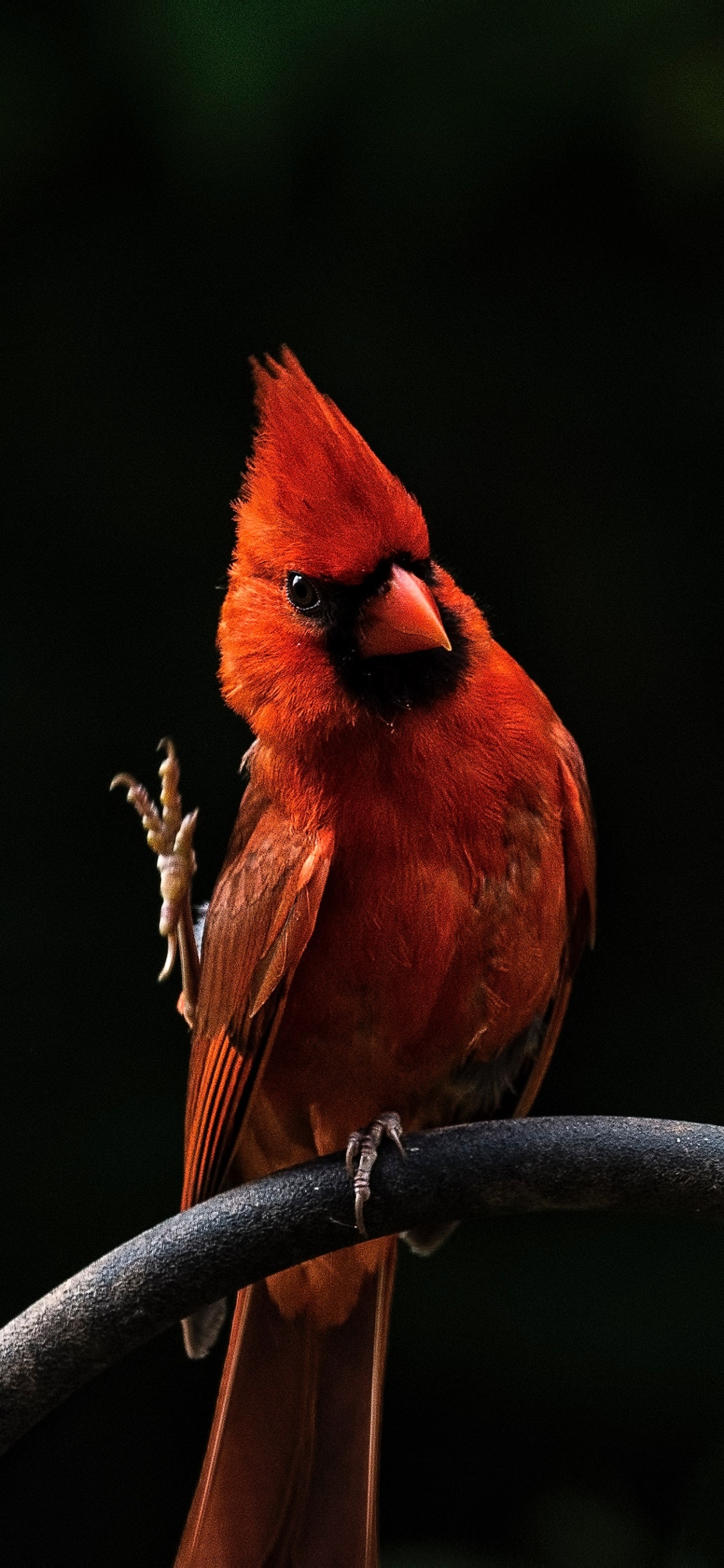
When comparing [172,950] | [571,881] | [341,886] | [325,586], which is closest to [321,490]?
[325,586]

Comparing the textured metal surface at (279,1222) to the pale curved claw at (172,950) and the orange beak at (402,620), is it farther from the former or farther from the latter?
the pale curved claw at (172,950)

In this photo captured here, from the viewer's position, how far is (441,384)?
7.19 ft

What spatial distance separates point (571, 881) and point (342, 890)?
0.26 metres

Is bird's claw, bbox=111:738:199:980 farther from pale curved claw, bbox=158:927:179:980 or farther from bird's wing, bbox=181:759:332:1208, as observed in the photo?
bird's wing, bbox=181:759:332:1208

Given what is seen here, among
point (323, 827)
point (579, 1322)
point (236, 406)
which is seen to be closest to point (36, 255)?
point (236, 406)

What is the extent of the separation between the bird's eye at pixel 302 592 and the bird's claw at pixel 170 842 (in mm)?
335

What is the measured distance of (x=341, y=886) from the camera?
1.51 m

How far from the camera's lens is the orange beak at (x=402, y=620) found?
54.7 inches

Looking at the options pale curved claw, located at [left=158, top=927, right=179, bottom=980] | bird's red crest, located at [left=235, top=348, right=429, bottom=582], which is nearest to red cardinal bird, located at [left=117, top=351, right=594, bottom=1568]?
bird's red crest, located at [left=235, top=348, right=429, bottom=582]

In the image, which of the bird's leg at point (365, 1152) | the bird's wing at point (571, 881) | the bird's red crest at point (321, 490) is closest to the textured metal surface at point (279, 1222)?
the bird's leg at point (365, 1152)

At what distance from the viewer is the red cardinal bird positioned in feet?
4.73

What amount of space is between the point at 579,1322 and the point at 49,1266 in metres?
0.69

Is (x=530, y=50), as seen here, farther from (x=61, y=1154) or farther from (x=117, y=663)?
(x=61, y=1154)

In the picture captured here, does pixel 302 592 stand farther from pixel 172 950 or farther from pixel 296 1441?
pixel 296 1441
